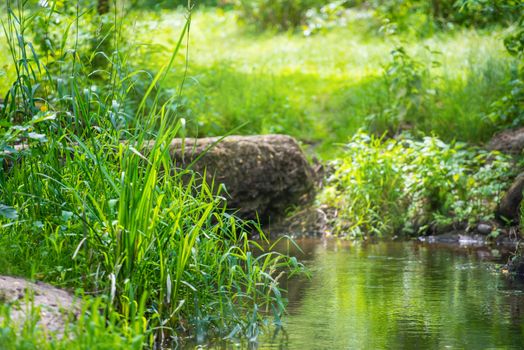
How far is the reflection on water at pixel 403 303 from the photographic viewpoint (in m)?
4.51

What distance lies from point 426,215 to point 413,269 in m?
2.15

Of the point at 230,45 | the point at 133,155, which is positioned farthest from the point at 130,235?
the point at 230,45

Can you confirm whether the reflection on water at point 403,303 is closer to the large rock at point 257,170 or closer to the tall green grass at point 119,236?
the tall green grass at point 119,236

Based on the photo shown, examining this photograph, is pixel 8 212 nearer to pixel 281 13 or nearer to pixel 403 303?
pixel 403 303

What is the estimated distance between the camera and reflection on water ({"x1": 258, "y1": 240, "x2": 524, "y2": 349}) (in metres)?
4.51

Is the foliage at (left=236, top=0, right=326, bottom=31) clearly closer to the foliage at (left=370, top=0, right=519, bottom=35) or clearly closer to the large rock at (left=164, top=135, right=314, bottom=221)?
the foliage at (left=370, top=0, right=519, bottom=35)

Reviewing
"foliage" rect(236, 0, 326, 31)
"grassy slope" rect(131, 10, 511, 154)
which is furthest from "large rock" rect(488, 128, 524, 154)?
"foliage" rect(236, 0, 326, 31)

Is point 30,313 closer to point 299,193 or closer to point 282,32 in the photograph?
point 299,193

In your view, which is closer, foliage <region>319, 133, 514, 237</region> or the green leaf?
the green leaf

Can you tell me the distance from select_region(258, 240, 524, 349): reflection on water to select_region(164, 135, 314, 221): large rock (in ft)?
4.81

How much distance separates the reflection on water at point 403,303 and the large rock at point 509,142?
70.8 inches

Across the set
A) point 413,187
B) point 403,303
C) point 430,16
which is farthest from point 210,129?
point 430,16

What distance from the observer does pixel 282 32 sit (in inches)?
717

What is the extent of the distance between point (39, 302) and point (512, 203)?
5.50 m
